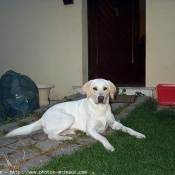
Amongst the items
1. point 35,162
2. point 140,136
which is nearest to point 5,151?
point 35,162

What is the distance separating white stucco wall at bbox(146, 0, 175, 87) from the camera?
6.17 m

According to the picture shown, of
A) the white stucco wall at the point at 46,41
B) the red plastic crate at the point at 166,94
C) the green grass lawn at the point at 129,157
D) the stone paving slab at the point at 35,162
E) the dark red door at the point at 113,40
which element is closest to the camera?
the green grass lawn at the point at 129,157

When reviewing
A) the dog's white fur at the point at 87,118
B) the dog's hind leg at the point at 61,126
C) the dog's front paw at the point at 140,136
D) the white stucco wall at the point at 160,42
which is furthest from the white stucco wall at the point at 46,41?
the dog's front paw at the point at 140,136

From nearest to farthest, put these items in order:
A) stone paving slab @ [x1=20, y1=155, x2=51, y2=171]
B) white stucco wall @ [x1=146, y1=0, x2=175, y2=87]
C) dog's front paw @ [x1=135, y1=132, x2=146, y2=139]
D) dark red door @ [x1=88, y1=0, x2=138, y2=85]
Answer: stone paving slab @ [x1=20, y1=155, x2=51, y2=171], dog's front paw @ [x1=135, y1=132, x2=146, y2=139], white stucco wall @ [x1=146, y1=0, x2=175, y2=87], dark red door @ [x1=88, y1=0, x2=138, y2=85]

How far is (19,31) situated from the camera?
24.9 ft

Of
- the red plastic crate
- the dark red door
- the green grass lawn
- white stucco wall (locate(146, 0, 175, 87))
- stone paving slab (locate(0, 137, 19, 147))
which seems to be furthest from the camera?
the dark red door

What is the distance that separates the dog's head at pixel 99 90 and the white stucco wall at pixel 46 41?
3.10 meters

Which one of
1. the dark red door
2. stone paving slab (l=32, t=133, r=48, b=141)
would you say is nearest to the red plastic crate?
the dark red door

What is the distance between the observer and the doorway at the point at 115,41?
293 inches

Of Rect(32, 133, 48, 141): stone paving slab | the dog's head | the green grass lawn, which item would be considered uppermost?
the dog's head

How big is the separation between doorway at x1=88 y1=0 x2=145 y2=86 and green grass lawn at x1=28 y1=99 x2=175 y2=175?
3445mm

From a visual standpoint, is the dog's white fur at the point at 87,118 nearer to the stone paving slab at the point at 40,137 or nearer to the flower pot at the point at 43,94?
the stone paving slab at the point at 40,137

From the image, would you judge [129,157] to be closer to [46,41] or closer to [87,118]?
[87,118]

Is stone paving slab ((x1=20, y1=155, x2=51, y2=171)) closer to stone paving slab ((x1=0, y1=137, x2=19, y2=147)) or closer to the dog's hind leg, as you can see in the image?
the dog's hind leg
